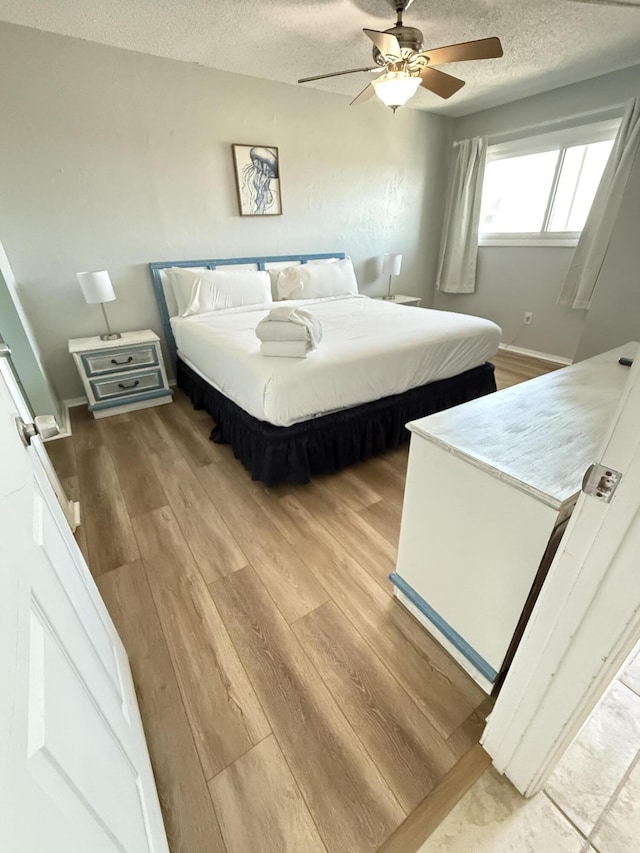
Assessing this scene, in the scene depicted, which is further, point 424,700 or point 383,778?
point 424,700

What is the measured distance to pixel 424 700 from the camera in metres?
1.11

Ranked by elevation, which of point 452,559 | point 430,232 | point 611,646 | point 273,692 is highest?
point 430,232

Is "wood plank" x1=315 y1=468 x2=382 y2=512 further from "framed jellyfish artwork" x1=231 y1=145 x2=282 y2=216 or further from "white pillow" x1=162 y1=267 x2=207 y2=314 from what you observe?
"framed jellyfish artwork" x1=231 y1=145 x2=282 y2=216

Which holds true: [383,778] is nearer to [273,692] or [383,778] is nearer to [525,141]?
[273,692]

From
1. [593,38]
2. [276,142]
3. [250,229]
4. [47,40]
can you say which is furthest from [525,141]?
[47,40]

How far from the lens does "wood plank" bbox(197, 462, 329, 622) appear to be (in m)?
1.42

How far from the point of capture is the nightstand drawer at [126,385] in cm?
274

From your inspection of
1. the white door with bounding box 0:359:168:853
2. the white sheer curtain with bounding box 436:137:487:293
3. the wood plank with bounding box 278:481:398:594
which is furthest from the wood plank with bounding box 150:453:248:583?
the white sheer curtain with bounding box 436:137:487:293

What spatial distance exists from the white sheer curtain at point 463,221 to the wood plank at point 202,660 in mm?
4323

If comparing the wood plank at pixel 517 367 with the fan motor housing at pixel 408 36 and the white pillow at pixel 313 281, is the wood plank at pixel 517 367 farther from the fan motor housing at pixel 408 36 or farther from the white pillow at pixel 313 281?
the fan motor housing at pixel 408 36

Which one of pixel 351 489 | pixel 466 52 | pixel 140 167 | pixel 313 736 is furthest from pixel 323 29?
pixel 313 736

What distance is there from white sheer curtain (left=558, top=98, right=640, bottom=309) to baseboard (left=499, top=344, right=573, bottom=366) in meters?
0.52

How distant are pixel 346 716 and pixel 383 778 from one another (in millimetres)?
164

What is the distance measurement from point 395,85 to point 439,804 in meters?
3.06
